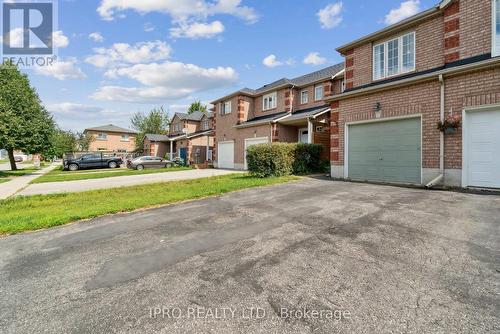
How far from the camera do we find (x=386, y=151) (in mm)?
9984

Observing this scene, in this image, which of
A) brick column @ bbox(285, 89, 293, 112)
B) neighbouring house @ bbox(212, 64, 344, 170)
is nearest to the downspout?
neighbouring house @ bbox(212, 64, 344, 170)

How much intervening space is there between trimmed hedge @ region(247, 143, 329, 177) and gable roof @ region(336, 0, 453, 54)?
218 inches

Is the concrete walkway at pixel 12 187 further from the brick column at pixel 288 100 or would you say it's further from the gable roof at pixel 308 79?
the brick column at pixel 288 100

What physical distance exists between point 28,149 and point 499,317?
85.5ft

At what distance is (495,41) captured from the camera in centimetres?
766

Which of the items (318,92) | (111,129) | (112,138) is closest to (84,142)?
(112,138)

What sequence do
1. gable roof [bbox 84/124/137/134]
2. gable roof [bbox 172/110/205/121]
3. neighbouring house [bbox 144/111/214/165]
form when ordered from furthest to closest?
1. gable roof [bbox 84/124/137/134]
2. gable roof [bbox 172/110/205/121]
3. neighbouring house [bbox 144/111/214/165]

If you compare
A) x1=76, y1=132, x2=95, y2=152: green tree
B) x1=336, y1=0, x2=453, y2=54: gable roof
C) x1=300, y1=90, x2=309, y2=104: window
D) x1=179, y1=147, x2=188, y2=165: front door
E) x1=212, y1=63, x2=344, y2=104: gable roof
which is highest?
x1=212, y1=63, x2=344, y2=104: gable roof

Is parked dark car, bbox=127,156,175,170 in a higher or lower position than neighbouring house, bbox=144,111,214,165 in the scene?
lower

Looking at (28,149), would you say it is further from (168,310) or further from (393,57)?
(393,57)

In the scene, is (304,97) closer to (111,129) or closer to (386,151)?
(386,151)

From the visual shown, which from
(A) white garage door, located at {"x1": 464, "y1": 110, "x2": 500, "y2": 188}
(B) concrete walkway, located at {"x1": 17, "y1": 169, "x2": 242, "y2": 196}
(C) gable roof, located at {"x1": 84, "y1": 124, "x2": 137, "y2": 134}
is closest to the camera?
(A) white garage door, located at {"x1": 464, "y1": 110, "x2": 500, "y2": 188}

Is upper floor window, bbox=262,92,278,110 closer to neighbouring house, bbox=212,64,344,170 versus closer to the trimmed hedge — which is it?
neighbouring house, bbox=212,64,344,170

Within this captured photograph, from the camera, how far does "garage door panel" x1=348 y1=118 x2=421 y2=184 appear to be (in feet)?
30.1
